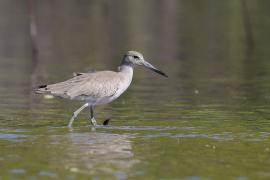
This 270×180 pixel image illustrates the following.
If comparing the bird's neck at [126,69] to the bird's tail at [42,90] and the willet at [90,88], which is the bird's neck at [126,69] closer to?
the willet at [90,88]

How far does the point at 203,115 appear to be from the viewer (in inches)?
660

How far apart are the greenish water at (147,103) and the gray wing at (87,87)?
61cm

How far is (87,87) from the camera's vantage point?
15688 millimetres

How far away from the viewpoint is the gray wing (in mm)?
15602

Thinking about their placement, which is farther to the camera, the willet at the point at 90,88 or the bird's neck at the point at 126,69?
the bird's neck at the point at 126,69

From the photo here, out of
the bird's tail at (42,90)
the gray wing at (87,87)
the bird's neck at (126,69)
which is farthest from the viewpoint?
the bird's neck at (126,69)

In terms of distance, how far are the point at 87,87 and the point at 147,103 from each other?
3227mm

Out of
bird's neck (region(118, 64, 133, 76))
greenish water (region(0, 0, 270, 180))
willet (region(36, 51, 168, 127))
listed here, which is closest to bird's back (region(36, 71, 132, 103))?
willet (region(36, 51, 168, 127))

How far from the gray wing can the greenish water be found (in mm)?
613

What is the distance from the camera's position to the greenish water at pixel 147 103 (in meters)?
12.1

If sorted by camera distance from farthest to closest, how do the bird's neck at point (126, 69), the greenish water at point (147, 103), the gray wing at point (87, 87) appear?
the bird's neck at point (126, 69), the gray wing at point (87, 87), the greenish water at point (147, 103)

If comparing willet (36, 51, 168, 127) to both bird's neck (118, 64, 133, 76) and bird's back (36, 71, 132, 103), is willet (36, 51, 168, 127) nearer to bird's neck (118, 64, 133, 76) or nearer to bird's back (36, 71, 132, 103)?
bird's back (36, 71, 132, 103)

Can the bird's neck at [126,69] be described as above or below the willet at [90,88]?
above

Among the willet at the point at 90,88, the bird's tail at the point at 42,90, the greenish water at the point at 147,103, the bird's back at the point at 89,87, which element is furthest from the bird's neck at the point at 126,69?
the bird's tail at the point at 42,90
